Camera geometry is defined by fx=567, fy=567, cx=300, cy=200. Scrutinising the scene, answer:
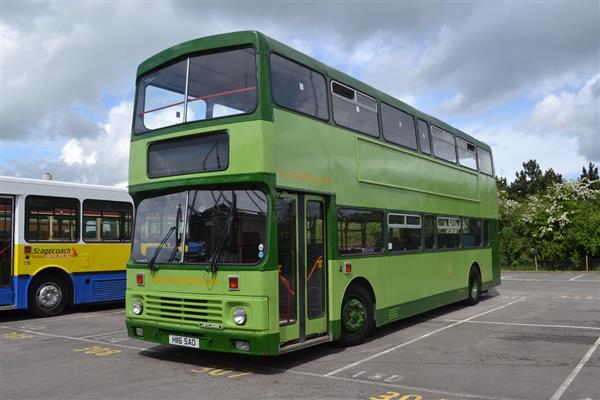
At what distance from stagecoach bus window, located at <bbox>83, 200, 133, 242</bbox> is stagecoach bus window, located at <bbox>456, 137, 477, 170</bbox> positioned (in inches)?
344

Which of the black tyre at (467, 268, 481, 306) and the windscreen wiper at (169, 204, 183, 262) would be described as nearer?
the windscreen wiper at (169, 204, 183, 262)

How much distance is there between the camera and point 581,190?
37.9 meters

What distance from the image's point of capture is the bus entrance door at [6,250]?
12219 mm

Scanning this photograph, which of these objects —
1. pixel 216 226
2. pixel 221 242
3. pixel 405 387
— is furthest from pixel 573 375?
pixel 216 226

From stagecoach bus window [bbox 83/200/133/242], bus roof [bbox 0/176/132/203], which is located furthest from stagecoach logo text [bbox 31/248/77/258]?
bus roof [bbox 0/176/132/203]

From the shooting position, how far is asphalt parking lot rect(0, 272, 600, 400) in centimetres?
650

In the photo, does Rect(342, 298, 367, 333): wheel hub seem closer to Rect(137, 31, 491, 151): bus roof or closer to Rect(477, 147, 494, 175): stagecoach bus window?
Rect(137, 31, 491, 151): bus roof

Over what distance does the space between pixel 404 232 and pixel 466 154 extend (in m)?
5.02

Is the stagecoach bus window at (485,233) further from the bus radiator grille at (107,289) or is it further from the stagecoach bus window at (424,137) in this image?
the bus radiator grille at (107,289)

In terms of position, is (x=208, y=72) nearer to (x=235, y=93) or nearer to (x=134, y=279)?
(x=235, y=93)

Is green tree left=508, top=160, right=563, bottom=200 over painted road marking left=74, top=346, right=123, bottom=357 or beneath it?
over

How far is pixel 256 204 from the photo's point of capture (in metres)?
7.38

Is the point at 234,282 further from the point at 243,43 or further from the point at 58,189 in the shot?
the point at 58,189

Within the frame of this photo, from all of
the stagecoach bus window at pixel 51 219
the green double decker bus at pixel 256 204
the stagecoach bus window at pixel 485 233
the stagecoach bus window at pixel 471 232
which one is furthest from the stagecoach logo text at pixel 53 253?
the stagecoach bus window at pixel 485 233
